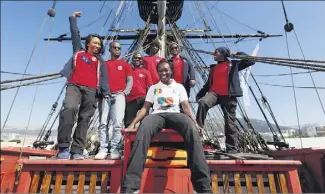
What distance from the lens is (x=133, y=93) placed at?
364cm

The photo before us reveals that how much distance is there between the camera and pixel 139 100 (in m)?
3.63

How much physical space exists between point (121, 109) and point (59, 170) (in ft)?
3.93

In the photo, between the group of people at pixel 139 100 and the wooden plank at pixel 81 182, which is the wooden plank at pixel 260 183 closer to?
the group of people at pixel 139 100

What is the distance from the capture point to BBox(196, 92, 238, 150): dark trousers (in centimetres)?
309

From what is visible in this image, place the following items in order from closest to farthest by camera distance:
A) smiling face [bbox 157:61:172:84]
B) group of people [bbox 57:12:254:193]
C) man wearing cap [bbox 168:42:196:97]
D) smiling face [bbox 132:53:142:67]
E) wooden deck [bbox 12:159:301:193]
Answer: group of people [bbox 57:12:254:193] → wooden deck [bbox 12:159:301:193] → smiling face [bbox 157:61:172:84] → man wearing cap [bbox 168:42:196:97] → smiling face [bbox 132:53:142:67]

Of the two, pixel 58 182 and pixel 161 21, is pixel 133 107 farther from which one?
pixel 161 21

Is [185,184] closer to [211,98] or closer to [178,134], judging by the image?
[178,134]

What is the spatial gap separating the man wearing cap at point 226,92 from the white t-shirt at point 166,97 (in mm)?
671

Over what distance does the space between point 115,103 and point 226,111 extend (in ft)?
5.04

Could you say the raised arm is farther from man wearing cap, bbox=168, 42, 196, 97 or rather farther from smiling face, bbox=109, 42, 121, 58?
man wearing cap, bbox=168, 42, 196, 97

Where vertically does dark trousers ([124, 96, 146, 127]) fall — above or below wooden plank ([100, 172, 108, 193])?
above

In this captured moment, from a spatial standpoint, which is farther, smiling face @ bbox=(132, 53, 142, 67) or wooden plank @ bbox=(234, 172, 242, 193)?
smiling face @ bbox=(132, 53, 142, 67)

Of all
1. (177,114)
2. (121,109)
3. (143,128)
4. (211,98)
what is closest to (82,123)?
(121,109)

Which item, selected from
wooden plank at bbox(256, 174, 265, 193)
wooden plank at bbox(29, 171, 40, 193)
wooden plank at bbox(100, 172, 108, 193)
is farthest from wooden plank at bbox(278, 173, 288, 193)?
wooden plank at bbox(29, 171, 40, 193)
